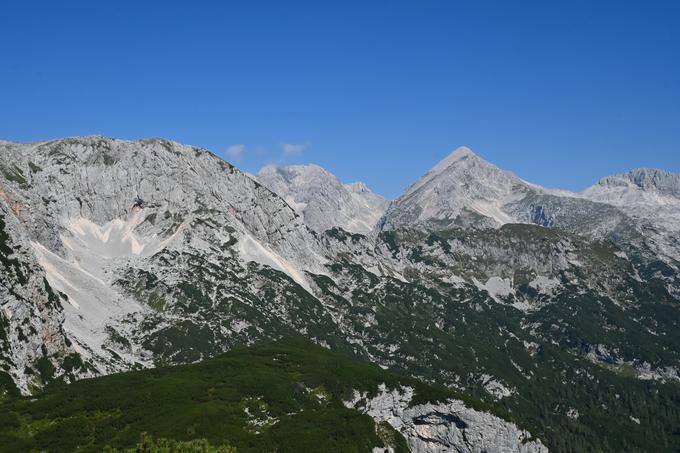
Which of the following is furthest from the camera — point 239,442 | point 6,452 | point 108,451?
point 239,442

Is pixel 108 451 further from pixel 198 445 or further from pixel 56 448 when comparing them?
pixel 56 448

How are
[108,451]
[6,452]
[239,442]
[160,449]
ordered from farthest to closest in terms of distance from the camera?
[239,442] → [6,452] → [108,451] → [160,449]

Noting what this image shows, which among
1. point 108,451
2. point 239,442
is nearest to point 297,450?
point 239,442

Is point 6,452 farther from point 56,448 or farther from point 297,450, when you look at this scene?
point 297,450

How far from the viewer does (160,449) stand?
3378 inches

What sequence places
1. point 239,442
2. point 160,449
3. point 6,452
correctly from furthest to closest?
1. point 239,442
2. point 6,452
3. point 160,449

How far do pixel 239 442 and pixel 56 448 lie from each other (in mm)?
48184

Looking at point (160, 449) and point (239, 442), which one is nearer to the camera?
point (160, 449)

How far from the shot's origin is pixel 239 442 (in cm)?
19875

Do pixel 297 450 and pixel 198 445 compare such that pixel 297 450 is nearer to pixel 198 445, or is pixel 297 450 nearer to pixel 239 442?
pixel 239 442

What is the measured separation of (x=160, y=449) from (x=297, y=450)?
118822mm

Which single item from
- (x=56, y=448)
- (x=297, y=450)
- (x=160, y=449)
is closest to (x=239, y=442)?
(x=297, y=450)

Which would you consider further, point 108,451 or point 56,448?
point 56,448

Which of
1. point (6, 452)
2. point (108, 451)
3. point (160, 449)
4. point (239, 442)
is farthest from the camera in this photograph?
point (239, 442)
